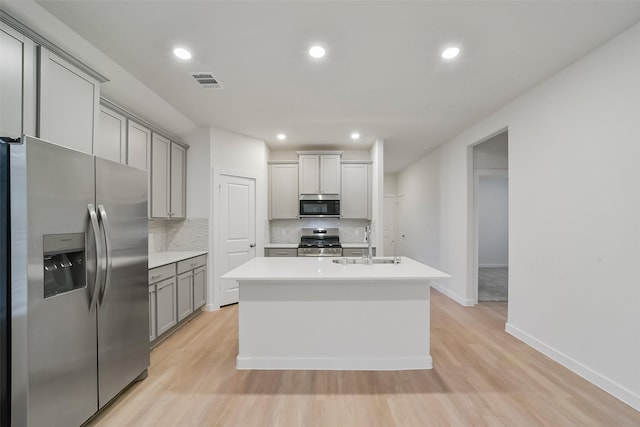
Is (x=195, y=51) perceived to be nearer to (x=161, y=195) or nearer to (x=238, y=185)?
(x=161, y=195)

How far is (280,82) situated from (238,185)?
208 centimetres

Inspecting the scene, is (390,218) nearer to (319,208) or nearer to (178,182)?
(319,208)

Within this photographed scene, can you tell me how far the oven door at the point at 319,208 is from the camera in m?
4.90

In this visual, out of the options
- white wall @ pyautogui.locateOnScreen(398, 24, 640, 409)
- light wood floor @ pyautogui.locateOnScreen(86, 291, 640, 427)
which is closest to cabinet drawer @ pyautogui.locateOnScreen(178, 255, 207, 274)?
light wood floor @ pyautogui.locateOnScreen(86, 291, 640, 427)

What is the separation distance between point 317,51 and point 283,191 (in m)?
3.03

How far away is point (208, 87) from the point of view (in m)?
2.77

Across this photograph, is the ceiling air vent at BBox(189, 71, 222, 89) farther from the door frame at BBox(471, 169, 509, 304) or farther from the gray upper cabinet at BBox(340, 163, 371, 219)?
the door frame at BBox(471, 169, 509, 304)

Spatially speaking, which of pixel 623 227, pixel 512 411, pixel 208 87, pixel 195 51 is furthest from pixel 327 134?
pixel 512 411

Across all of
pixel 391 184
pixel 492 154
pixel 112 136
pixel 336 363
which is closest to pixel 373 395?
pixel 336 363

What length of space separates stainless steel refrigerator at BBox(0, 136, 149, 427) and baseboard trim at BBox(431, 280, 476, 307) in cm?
354

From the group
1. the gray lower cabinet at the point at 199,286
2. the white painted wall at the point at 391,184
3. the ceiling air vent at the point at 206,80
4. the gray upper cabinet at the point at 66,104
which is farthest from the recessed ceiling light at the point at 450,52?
the white painted wall at the point at 391,184

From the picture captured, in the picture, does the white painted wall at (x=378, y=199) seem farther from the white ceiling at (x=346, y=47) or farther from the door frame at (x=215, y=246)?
the door frame at (x=215, y=246)

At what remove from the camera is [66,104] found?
6.33ft

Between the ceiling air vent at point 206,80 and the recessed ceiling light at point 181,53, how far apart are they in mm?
240
